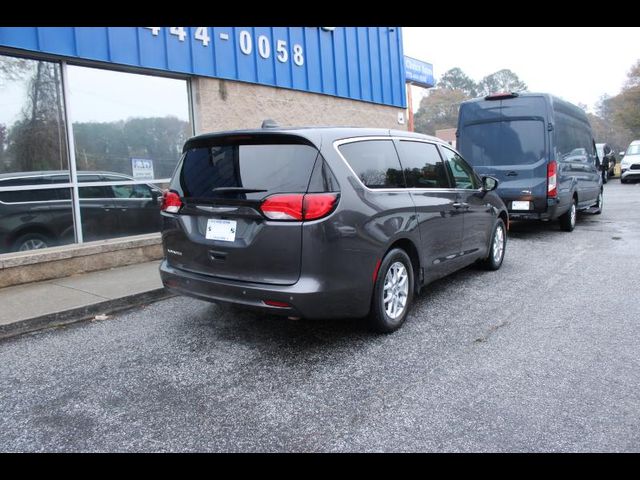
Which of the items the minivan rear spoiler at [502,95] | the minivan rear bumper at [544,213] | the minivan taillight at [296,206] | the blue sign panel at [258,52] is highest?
the blue sign panel at [258,52]

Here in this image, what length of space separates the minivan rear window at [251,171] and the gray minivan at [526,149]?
6.25 m

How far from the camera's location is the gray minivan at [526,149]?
8.57m

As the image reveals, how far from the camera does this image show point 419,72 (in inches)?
690

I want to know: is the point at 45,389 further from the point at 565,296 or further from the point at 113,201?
the point at 565,296

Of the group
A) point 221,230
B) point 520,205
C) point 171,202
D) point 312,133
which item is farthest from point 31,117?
point 520,205

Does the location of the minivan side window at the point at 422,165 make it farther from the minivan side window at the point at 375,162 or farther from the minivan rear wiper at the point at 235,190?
the minivan rear wiper at the point at 235,190

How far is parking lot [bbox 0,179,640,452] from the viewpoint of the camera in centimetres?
273

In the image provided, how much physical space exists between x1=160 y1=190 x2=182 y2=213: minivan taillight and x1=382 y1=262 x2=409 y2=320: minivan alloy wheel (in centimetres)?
180

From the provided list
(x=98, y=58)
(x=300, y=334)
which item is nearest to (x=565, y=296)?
(x=300, y=334)

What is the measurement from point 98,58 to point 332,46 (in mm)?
5111

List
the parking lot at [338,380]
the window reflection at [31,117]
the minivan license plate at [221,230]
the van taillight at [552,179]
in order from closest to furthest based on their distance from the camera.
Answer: the parking lot at [338,380]
the minivan license plate at [221,230]
the window reflection at [31,117]
the van taillight at [552,179]

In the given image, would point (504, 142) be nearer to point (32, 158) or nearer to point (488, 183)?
point (488, 183)

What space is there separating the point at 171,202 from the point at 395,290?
203 centimetres

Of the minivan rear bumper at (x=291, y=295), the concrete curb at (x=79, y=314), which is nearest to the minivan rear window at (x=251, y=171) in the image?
the minivan rear bumper at (x=291, y=295)
